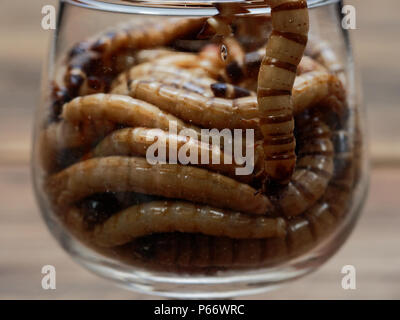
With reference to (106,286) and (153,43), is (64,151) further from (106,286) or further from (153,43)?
(106,286)

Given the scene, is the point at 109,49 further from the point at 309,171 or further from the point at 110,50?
the point at 309,171

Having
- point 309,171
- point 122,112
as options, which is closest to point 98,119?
point 122,112

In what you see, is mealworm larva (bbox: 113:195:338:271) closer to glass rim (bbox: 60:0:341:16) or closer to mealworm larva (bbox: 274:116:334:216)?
mealworm larva (bbox: 274:116:334:216)

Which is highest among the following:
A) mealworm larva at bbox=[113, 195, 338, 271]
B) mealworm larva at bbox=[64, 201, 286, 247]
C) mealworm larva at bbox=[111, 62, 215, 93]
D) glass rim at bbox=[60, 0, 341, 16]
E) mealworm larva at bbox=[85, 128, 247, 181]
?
glass rim at bbox=[60, 0, 341, 16]

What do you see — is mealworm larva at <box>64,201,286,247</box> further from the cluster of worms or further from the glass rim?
the glass rim

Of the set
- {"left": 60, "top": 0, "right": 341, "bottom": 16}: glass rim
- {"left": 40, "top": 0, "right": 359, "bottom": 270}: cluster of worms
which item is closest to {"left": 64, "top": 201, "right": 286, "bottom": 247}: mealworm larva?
{"left": 40, "top": 0, "right": 359, "bottom": 270}: cluster of worms

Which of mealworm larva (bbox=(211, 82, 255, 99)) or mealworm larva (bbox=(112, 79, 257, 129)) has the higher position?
mealworm larva (bbox=(211, 82, 255, 99))

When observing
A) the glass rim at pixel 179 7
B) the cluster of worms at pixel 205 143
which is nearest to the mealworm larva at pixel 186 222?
the cluster of worms at pixel 205 143

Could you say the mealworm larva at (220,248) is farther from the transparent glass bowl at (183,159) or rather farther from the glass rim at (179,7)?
the glass rim at (179,7)
